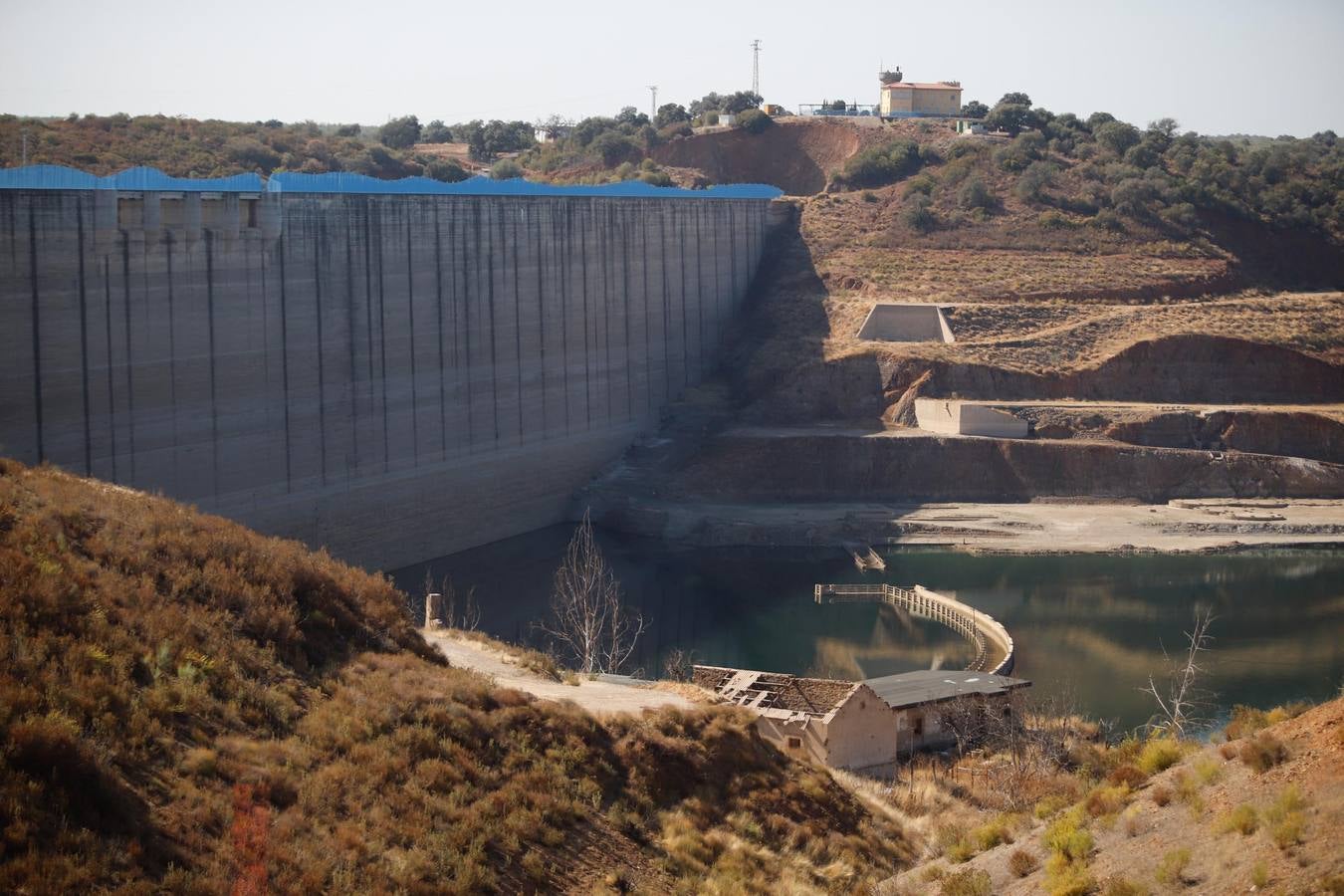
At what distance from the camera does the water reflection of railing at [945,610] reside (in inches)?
1435

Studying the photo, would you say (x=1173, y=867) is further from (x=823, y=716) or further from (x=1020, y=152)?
(x=1020, y=152)

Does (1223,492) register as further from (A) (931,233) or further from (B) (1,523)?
(B) (1,523)

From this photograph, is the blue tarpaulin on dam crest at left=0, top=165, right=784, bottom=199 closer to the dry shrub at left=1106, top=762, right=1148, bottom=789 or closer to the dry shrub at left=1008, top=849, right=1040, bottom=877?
the dry shrub at left=1106, top=762, right=1148, bottom=789

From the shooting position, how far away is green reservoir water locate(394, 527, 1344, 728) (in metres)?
36.1

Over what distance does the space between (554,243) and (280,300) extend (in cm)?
1385

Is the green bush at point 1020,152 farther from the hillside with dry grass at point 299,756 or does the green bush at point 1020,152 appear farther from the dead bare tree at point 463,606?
the hillside with dry grass at point 299,756

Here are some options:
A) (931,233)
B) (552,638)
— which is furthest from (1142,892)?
(931,233)

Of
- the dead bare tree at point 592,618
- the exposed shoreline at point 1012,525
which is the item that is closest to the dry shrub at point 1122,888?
the dead bare tree at point 592,618

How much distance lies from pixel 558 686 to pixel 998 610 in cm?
2445

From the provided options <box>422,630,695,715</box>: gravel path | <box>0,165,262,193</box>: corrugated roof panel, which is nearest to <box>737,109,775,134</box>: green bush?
<box>0,165,262,193</box>: corrugated roof panel

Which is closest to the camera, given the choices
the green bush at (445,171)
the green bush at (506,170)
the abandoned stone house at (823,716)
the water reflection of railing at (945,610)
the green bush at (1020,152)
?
the abandoned stone house at (823,716)

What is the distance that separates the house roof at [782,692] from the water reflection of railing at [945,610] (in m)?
9.72

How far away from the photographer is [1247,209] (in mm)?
69125

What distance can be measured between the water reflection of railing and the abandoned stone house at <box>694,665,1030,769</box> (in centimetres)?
611
